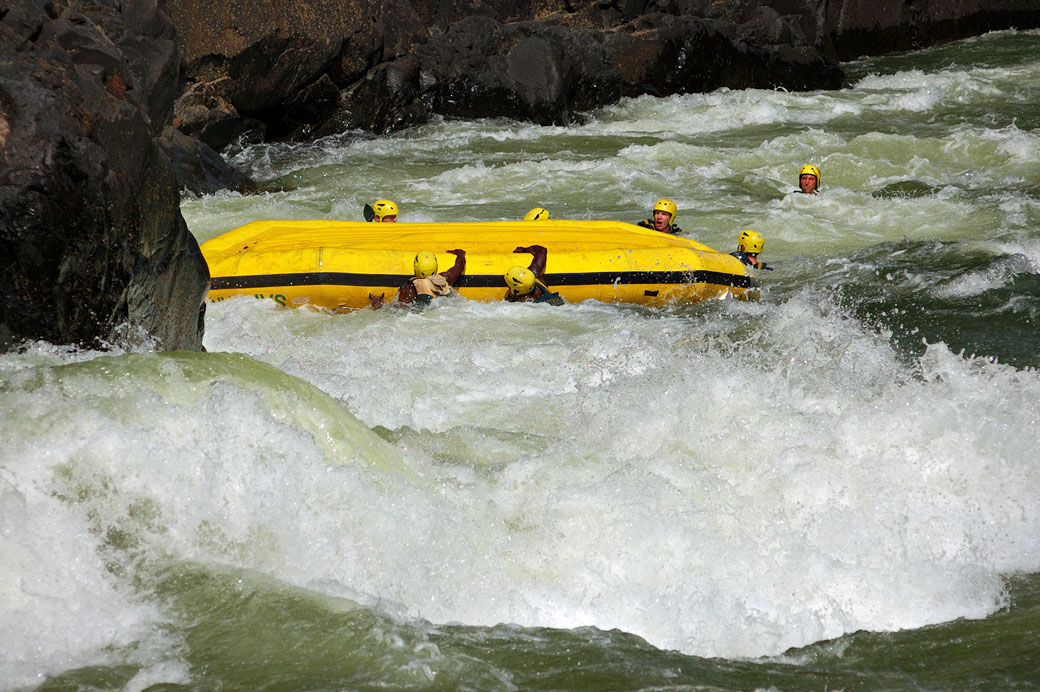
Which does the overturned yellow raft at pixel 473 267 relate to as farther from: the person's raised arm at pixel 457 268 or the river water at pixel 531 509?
the river water at pixel 531 509

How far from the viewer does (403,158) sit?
13.6 meters

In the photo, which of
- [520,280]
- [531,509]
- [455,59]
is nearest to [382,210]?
[520,280]

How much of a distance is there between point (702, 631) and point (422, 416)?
2.10 metres

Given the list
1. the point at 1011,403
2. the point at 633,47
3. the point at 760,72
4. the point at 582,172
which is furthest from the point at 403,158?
the point at 1011,403

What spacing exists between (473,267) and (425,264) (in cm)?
37

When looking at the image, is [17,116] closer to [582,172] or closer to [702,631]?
[702,631]

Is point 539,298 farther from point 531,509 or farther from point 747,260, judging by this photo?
point 531,509

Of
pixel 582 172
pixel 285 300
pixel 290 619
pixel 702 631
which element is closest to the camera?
pixel 290 619

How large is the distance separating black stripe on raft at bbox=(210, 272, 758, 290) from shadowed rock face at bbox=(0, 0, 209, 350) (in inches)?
87.9

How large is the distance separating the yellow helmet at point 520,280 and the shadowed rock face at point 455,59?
7.40 metres

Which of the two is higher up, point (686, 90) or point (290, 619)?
point (686, 90)

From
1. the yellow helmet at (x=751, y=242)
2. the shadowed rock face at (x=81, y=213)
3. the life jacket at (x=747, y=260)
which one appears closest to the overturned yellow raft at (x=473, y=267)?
the life jacket at (x=747, y=260)

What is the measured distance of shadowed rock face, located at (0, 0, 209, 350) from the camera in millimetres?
4270

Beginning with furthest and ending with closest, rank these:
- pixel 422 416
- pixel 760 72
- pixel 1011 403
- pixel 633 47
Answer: pixel 760 72 → pixel 633 47 → pixel 422 416 → pixel 1011 403
